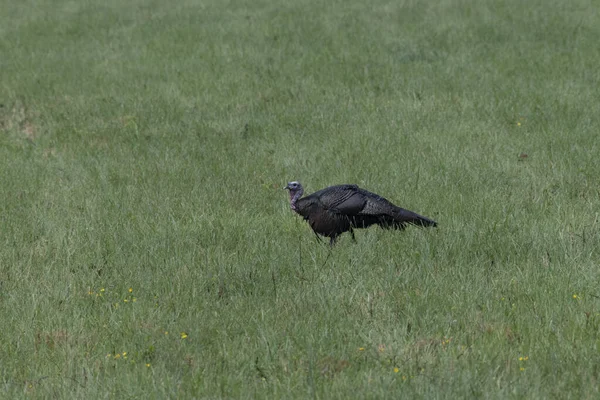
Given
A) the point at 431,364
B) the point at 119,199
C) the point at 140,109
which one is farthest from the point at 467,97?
the point at 431,364

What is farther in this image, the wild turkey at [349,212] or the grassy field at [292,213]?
the wild turkey at [349,212]

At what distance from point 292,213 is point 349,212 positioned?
1.19 m

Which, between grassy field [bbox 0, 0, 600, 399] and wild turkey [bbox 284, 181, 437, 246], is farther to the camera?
wild turkey [bbox 284, 181, 437, 246]

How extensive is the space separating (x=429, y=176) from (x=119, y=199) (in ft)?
10.4

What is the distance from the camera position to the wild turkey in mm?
6391

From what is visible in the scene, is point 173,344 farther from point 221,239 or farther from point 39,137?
point 39,137

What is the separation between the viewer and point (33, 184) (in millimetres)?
8844

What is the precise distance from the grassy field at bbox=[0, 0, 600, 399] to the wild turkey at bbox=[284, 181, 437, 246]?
0.16 m

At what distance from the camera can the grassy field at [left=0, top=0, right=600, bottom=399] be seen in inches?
180

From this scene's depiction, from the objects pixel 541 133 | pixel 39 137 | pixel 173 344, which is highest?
pixel 173 344

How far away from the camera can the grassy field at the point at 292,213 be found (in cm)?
457

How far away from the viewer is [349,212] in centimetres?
643

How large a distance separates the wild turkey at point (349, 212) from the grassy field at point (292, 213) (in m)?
0.16

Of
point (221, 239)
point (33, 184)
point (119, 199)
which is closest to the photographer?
point (221, 239)
